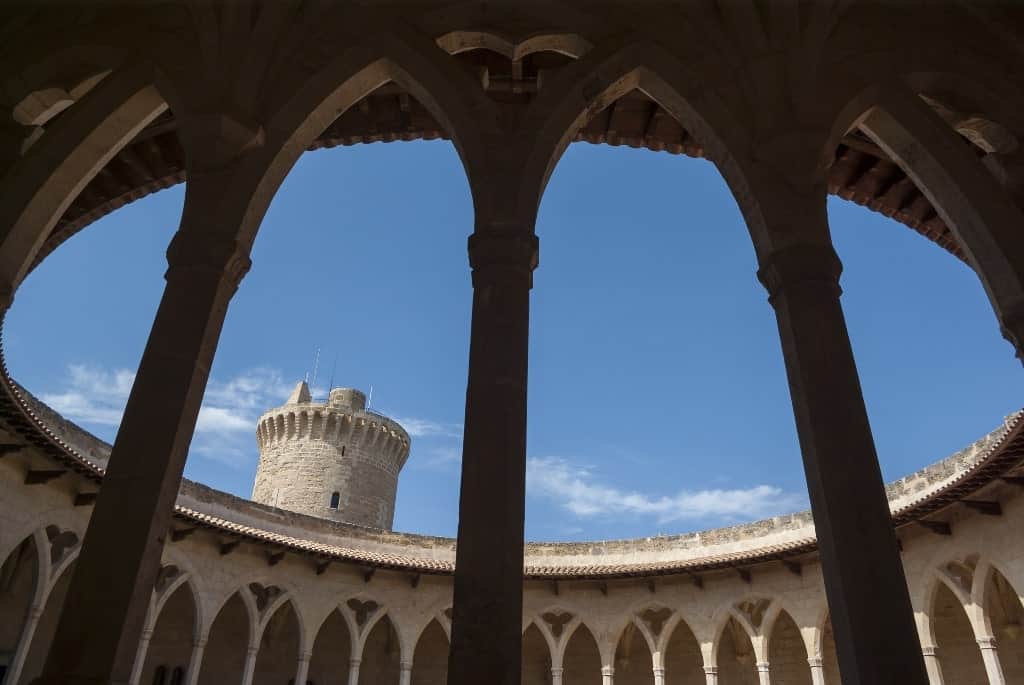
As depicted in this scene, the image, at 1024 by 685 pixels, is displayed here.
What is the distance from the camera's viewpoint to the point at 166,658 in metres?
23.2

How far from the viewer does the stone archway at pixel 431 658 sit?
1067 inches

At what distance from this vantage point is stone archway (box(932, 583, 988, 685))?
2062 centimetres

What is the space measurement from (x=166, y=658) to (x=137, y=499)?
22335 mm

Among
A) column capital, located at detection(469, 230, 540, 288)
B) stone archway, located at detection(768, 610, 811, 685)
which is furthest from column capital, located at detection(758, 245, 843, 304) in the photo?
stone archway, located at detection(768, 610, 811, 685)

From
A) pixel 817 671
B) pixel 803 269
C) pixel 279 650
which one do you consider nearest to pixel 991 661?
pixel 817 671

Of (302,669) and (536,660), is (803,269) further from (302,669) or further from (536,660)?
(536,660)

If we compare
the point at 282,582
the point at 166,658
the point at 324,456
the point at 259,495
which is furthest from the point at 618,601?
the point at 259,495

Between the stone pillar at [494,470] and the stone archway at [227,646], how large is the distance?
22355mm

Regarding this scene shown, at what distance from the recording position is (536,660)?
27.7m

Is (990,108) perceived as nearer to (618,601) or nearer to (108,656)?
(108,656)

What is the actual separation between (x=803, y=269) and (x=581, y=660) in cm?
2500

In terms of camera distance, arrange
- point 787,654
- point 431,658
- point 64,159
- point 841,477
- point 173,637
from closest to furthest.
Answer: point 841,477 < point 64,159 < point 173,637 < point 787,654 < point 431,658

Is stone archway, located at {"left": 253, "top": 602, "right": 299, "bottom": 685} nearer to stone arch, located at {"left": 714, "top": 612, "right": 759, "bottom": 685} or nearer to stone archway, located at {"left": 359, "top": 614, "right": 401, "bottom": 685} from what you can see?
stone archway, located at {"left": 359, "top": 614, "right": 401, "bottom": 685}

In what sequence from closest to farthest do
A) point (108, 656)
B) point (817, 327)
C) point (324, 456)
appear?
1. point (108, 656)
2. point (817, 327)
3. point (324, 456)
